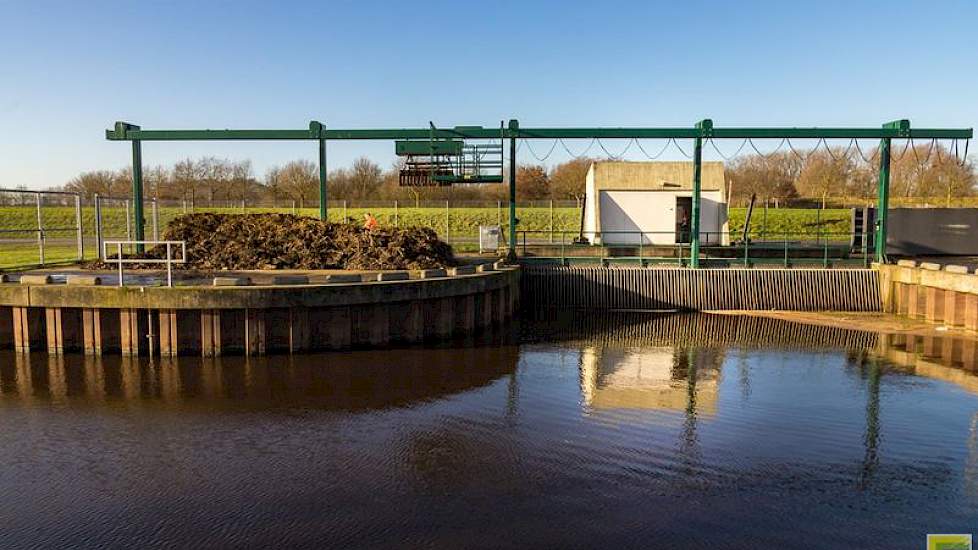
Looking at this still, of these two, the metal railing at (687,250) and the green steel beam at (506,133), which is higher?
the green steel beam at (506,133)

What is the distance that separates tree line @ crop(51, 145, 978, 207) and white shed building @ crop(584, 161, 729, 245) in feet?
45.9

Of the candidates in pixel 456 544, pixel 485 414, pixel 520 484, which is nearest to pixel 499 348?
pixel 485 414

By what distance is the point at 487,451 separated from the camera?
977 centimetres

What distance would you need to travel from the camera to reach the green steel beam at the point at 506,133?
→ 73.3 feet

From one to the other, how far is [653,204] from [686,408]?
64.2 feet

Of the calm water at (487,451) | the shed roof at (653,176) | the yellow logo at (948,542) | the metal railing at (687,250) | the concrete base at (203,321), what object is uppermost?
the shed roof at (653,176)

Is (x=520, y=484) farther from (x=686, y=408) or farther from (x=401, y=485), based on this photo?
(x=686, y=408)

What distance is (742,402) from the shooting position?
1225 centimetres

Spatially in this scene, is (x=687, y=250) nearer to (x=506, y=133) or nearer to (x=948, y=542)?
(x=506, y=133)

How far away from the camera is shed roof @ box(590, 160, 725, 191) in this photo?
100.0 feet

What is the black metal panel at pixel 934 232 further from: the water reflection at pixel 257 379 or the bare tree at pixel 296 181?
A: the bare tree at pixel 296 181

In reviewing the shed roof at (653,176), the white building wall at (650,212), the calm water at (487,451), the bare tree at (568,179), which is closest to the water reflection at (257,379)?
the calm water at (487,451)

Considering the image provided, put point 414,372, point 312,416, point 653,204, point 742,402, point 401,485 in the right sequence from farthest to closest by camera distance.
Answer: point 653,204
point 414,372
point 742,402
point 312,416
point 401,485

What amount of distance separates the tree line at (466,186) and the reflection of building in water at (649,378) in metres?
29.3
